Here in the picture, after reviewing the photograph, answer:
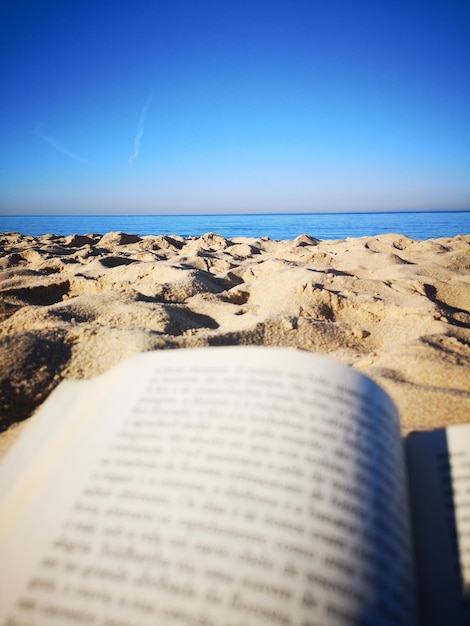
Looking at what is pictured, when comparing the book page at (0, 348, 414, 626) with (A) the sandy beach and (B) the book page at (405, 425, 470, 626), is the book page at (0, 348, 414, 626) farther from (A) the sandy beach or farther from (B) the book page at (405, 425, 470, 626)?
(A) the sandy beach

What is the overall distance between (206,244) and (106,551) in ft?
22.9

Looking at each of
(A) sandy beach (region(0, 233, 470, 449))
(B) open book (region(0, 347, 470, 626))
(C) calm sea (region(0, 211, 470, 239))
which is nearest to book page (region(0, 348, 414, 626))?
(B) open book (region(0, 347, 470, 626))

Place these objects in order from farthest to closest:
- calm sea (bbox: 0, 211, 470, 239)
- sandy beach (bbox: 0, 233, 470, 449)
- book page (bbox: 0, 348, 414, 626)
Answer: calm sea (bbox: 0, 211, 470, 239), sandy beach (bbox: 0, 233, 470, 449), book page (bbox: 0, 348, 414, 626)

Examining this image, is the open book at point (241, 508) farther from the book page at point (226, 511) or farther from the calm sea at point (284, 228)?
the calm sea at point (284, 228)

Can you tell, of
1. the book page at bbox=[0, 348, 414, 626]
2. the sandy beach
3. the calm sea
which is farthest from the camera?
the calm sea

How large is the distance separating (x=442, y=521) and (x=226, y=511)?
1.34 feet

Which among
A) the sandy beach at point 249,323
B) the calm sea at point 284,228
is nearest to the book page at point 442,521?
the sandy beach at point 249,323

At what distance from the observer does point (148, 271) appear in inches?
122

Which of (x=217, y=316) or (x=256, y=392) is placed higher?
(x=256, y=392)

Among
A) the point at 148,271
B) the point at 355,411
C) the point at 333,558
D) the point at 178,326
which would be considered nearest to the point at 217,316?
the point at 178,326

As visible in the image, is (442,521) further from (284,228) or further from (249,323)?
(284,228)

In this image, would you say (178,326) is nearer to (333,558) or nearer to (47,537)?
(47,537)

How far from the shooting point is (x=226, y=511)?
0.50 metres

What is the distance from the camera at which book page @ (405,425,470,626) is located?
51cm
